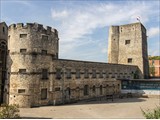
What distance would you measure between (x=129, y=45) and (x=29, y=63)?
32.3 metres

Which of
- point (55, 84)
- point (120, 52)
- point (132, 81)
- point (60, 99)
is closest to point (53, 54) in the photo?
point (55, 84)

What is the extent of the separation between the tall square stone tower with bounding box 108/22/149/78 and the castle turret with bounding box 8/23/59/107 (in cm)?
2873

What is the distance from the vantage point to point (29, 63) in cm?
3016

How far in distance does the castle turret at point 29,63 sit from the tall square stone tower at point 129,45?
28726 millimetres

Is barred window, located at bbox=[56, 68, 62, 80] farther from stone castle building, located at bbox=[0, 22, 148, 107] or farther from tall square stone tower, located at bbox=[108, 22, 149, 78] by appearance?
tall square stone tower, located at bbox=[108, 22, 149, 78]

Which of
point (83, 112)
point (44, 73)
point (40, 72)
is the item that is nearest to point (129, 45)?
point (44, 73)

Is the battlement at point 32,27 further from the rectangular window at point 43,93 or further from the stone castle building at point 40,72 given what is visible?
the rectangular window at point 43,93

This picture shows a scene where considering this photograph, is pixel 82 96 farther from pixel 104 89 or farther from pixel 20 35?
pixel 20 35

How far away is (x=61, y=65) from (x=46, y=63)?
2.83 meters

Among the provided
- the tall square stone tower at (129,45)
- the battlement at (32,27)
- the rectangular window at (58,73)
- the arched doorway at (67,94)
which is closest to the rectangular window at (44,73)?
the rectangular window at (58,73)

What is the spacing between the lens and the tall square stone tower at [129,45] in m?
54.2

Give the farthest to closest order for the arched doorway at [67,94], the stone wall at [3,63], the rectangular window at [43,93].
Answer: the stone wall at [3,63] → the arched doorway at [67,94] → the rectangular window at [43,93]

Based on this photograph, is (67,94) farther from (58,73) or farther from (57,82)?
(58,73)

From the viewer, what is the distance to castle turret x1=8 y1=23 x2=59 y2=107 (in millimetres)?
Result: 29750
